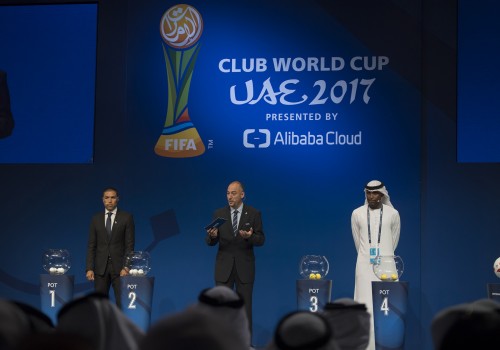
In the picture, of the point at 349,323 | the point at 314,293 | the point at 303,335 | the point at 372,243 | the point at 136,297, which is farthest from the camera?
the point at 372,243

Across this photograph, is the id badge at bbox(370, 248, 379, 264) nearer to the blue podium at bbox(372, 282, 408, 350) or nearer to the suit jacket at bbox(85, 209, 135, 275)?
the blue podium at bbox(372, 282, 408, 350)

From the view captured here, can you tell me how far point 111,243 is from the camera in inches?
312

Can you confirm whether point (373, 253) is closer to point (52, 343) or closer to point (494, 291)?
point (494, 291)

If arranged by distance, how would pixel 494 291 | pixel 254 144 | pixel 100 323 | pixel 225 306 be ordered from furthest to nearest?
pixel 254 144, pixel 494 291, pixel 225 306, pixel 100 323

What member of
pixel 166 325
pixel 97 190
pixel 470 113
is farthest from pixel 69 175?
pixel 166 325

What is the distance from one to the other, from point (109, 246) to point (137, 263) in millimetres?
523

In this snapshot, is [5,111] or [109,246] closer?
[109,246]

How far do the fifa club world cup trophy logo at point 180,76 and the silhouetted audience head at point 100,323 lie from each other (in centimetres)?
720

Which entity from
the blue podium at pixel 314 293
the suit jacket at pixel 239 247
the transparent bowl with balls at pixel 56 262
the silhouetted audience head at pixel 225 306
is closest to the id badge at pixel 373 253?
the blue podium at pixel 314 293

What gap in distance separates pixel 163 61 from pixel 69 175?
1.84 m

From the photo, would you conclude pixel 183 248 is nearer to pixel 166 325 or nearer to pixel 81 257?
pixel 81 257

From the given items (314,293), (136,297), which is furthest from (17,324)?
(136,297)

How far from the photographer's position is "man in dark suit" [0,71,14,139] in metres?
9.75

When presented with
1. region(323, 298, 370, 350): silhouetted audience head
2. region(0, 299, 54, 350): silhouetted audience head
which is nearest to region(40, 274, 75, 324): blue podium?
region(323, 298, 370, 350): silhouetted audience head
